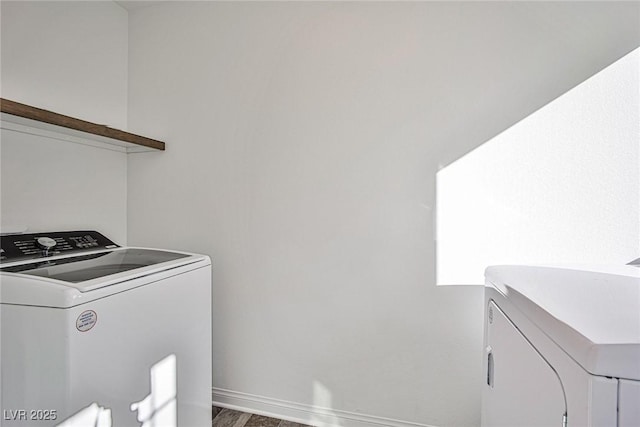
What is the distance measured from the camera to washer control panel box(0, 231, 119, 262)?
1360 millimetres

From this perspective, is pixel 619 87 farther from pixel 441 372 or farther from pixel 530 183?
pixel 441 372

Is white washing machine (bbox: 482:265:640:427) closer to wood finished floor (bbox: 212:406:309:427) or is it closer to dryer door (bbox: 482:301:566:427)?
dryer door (bbox: 482:301:566:427)

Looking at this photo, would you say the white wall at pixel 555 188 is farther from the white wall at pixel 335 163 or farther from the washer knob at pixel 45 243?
the washer knob at pixel 45 243

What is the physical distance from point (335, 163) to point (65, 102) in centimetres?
144

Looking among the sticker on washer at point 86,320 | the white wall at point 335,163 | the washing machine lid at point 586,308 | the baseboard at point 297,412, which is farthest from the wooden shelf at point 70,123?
the washing machine lid at point 586,308

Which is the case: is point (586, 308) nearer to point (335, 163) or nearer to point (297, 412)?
point (335, 163)

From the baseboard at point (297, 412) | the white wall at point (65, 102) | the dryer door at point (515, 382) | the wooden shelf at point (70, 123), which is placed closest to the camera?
the dryer door at point (515, 382)

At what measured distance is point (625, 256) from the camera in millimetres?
1405

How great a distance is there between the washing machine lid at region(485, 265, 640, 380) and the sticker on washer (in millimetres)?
1189

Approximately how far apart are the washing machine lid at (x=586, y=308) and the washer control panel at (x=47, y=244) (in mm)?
1727

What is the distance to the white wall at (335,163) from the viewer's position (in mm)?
1554

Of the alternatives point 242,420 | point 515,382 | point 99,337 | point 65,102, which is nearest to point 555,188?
point 515,382

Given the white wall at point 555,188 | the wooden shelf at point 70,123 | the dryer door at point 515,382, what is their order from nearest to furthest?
the dryer door at point 515,382
the wooden shelf at point 70,123
the white wall at point 555,188

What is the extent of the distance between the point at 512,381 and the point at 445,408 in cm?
89
